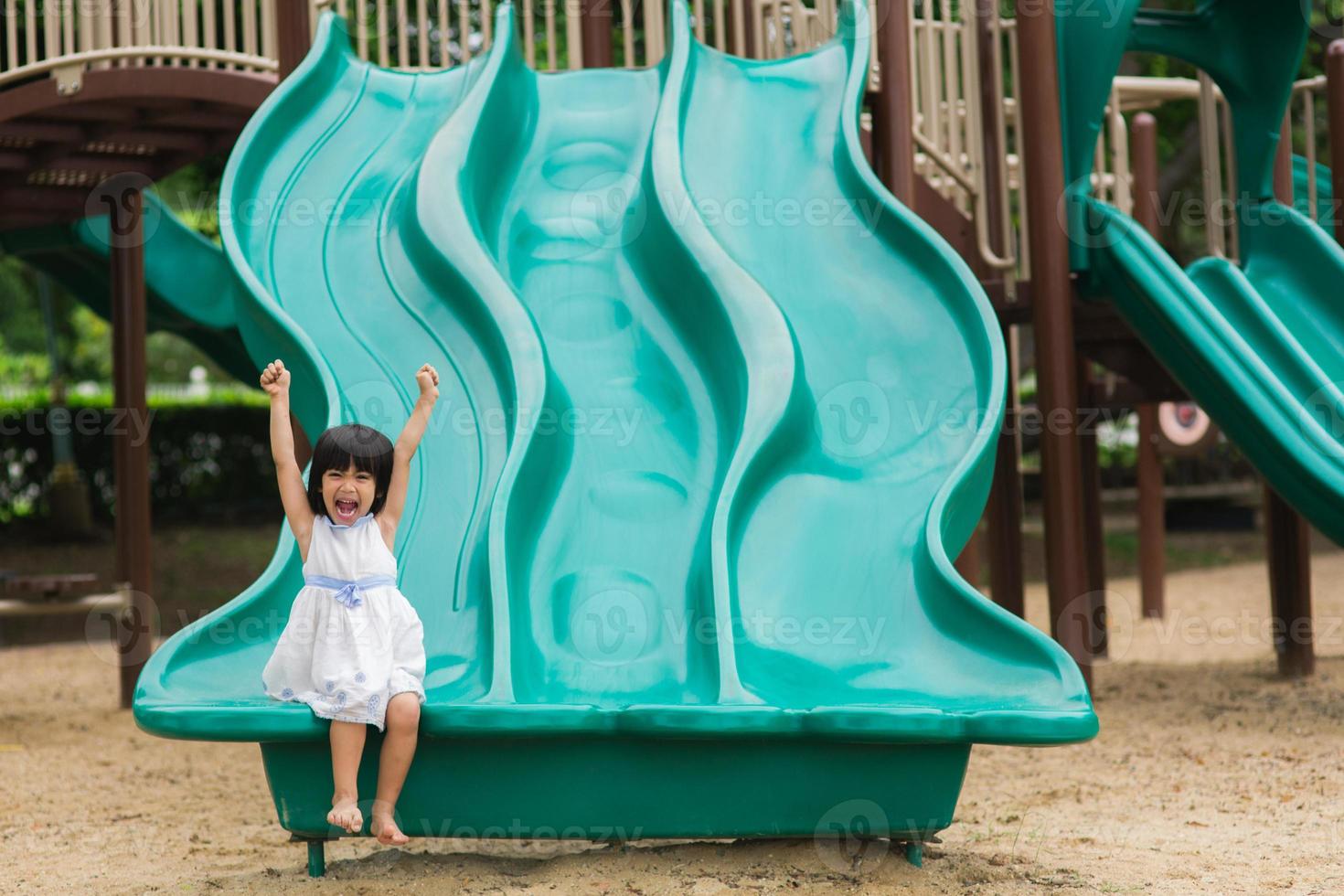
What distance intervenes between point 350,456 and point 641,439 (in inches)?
44.1

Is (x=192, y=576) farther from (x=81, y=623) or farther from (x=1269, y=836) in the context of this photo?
(x=1269, y=836)

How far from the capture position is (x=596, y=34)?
597cm

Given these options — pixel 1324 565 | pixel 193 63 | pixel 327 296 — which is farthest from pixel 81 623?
pixel 1324 565

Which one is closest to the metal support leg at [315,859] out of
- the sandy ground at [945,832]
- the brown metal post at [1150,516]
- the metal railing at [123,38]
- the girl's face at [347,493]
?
the sandy ground at [945,832]

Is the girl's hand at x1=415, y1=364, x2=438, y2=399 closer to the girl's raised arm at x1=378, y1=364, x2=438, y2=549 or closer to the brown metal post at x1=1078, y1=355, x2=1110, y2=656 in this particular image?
the girl's raised arm at x1=378, y1=364, x2=438, y2=549

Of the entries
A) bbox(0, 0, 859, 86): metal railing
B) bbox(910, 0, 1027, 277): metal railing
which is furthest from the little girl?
bbox(910, 0, 1027, 277): metal railing

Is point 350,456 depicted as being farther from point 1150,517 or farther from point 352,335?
point 1150,517

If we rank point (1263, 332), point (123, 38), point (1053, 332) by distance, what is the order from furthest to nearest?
point (123, 38), point (1053, 332), point (1263, 332)

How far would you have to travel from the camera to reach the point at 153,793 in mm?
5160

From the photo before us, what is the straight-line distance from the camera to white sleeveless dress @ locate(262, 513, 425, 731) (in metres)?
3.12

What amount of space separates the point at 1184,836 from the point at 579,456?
206 centimetres

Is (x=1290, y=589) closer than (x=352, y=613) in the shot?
No

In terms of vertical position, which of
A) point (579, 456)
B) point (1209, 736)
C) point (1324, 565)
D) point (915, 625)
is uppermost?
point (579, 456)

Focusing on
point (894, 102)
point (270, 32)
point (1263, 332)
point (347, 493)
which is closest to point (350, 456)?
point (347, 493)
